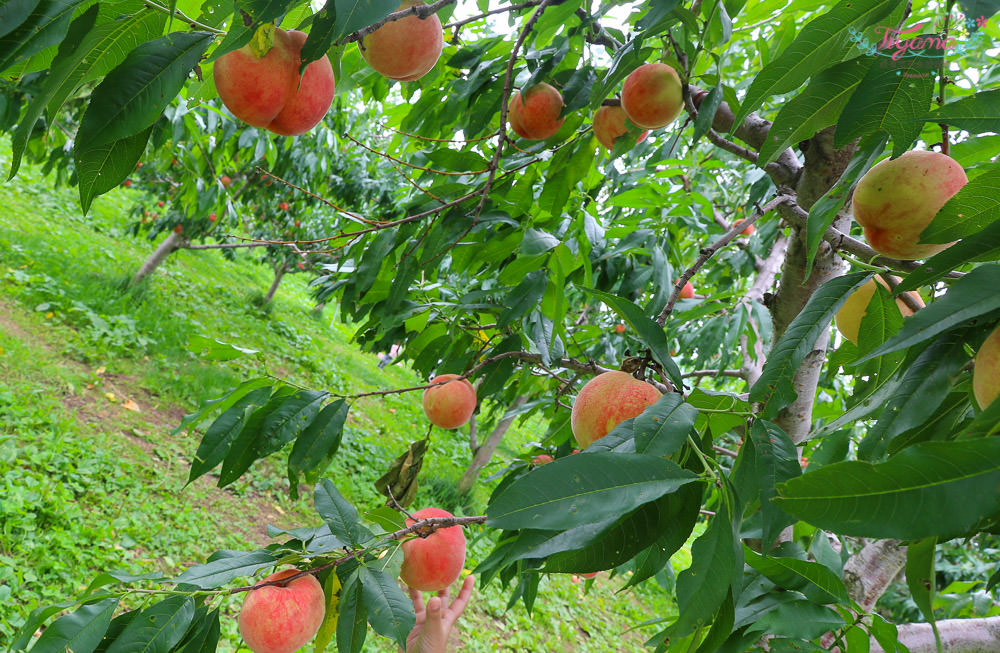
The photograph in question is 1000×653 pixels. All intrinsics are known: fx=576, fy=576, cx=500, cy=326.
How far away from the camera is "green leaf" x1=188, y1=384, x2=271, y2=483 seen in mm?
1129

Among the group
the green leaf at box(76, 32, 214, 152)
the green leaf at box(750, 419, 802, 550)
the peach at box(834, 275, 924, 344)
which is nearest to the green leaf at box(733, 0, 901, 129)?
the green leaf at box(750, 419, 802, 550)

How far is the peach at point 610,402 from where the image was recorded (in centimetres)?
82

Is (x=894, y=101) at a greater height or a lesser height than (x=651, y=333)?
greater

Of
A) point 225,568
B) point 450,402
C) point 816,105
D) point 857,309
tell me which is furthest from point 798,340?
point 450,402

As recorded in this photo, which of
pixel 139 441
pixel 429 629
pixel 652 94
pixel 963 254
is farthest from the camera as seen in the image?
pixel 139 441

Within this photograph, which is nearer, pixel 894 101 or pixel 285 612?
pixel 894 101

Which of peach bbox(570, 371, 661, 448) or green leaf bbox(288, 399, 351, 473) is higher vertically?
peach bbox(570, 371, 661, 448)

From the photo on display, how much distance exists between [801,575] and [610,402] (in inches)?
12.6

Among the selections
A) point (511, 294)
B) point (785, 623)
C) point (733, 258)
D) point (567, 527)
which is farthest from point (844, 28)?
point (733, 258)

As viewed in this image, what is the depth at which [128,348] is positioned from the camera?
4762mm

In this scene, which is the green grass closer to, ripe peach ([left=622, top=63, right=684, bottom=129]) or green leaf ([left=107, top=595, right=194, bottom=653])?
ripe peach ([left=622, top=63, right=684, bottom=129])

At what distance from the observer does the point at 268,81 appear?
0.74 m

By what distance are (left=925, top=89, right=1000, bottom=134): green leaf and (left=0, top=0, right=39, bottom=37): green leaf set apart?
771 mm

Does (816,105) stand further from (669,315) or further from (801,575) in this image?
(801,575)
